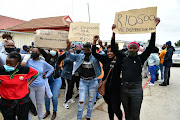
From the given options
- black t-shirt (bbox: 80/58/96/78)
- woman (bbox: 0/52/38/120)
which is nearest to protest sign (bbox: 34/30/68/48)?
black t-shirt (bbox: 80/58/96/78)

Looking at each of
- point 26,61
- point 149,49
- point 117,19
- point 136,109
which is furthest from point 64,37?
point 136,109

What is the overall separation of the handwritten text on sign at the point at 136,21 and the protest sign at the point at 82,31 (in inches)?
45.5

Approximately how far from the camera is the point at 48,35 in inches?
138

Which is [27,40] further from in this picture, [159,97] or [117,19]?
[159,97]

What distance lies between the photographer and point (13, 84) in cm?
230

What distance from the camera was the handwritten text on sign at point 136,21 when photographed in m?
2.66

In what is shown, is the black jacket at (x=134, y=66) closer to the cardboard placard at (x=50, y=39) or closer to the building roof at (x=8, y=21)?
the cardboard placard at (x=50, y=39)

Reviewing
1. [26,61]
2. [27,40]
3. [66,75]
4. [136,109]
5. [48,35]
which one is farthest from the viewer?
[27,40]

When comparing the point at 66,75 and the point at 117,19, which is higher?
the point at 117,19

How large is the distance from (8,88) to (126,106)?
224 centimetres

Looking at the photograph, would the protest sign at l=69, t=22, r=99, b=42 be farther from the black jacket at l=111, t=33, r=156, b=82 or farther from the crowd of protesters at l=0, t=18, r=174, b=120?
the black jacket at l=111, t=33, r=156, b=82

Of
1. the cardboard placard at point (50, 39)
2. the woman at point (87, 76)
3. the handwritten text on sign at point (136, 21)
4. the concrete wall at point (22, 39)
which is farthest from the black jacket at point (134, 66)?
the concrete wall at point (22, 39)

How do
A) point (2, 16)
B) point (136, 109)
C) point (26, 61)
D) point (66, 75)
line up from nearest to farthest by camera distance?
point (136, 109) → point (26, 61) → point (66, 75) → point (2, 16)

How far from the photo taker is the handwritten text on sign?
8.73 ft
